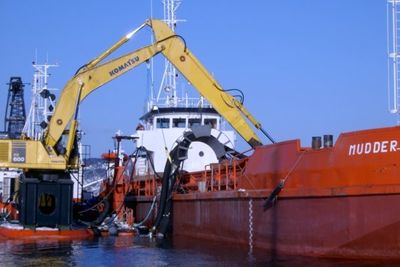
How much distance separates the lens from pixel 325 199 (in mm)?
13102

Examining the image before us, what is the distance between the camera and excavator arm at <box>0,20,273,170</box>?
19.5 m

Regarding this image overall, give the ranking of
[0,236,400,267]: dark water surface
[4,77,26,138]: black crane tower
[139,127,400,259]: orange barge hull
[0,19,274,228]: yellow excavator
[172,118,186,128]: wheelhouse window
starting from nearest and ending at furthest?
[139,127,400,259]: orange barge hull, [0,236,400,267]: dark water surface, [0,19,274,228]: yellow excavator, [172,118,186,128]: wheelhouse window, [4,77,26,138]: black crane tower

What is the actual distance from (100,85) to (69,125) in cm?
151

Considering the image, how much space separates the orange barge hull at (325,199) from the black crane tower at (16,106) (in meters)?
24.5

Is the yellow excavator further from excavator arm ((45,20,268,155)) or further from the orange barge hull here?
the orange barge hull

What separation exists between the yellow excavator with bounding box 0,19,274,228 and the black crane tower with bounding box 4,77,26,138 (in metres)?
19.1

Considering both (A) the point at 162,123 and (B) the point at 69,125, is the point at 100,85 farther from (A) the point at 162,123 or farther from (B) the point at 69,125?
(A) the point at 162,123

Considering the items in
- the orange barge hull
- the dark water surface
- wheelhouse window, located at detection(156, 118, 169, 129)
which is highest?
wheelhouse window, located at detection(156, 118, 169, 129)

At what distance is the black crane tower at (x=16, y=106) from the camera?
3827cm

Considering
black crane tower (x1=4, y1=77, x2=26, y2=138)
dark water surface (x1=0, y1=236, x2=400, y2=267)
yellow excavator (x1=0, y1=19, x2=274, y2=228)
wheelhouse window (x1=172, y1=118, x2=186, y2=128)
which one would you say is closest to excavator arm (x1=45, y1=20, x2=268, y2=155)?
yellow excavator (x1=0, y1=19, x2=274, y2=228)

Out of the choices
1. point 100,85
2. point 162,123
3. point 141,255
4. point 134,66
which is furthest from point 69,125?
point 141,255

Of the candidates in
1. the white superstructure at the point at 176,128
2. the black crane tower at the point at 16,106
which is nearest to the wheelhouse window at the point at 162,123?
the white superstructure at the point at 176,128

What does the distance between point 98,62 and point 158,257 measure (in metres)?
7.42

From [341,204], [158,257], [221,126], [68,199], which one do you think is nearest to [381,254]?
[341,204]
